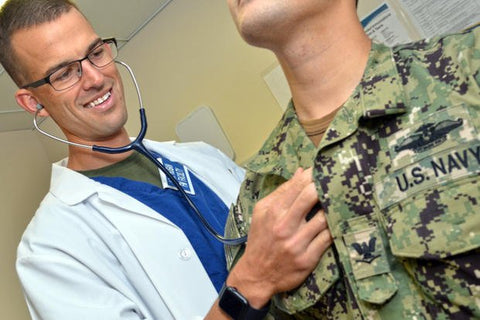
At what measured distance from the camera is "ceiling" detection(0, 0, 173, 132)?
2125mm

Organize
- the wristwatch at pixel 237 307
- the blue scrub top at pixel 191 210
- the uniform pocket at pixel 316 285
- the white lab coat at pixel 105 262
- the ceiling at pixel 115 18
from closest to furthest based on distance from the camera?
the uniform pocket at pixel 316 285
the wristwatch at pixel 237 307
the white lab coat at pixel 105 262
the blue scrub top at pixel 191 210
the ceiling at pixel 115 18

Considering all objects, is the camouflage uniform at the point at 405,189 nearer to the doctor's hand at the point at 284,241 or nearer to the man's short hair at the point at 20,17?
the doctor's hand at the point at 284,241

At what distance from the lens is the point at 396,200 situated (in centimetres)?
60

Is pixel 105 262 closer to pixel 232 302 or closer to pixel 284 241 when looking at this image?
pixel 232 302

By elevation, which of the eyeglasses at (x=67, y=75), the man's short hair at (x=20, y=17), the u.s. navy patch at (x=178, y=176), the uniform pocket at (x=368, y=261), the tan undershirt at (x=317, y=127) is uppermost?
the man's short hair at (x=20, y=17)

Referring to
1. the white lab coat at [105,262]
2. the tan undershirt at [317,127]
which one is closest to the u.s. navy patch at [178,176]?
the white lab coat at [105,262]

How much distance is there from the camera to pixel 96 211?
1188 millimetres

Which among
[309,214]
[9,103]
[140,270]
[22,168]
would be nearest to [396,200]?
[309,214]

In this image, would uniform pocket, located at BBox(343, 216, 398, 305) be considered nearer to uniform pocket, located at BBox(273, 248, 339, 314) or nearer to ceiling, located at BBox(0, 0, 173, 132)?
uniform pocket, located at BBox(273, 248, 339, 314)

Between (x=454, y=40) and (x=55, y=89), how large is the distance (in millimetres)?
1003

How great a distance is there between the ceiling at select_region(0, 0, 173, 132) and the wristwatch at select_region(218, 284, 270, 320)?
5.55 ft

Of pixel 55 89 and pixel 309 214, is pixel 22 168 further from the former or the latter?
pixel 309 214

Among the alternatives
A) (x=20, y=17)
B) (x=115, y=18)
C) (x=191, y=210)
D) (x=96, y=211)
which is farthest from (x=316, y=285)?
(x=115, y=18)

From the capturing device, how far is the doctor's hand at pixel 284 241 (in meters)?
0.69
